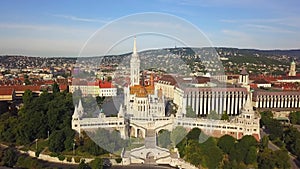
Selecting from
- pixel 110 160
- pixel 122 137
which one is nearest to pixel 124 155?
pixel 110 160

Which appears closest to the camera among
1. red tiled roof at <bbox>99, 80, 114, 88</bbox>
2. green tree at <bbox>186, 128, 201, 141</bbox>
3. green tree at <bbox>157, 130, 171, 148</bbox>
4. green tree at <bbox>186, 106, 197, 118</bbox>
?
green tree at <bbox>157, 130, 171, 148</bbox>

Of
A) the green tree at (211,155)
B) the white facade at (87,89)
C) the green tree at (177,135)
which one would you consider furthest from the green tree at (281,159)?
the white facade at (87,89)

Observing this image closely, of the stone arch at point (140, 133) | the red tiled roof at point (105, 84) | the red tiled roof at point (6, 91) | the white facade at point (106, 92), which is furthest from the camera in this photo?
the red tiled roof at point (105, 84)

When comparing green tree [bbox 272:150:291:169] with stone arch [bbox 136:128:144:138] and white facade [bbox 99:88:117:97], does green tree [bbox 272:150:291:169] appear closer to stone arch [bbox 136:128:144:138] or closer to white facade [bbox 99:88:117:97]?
stone arch [bbox 136:128:144:138]

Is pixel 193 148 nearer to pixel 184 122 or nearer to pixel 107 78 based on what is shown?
pixel 184 122

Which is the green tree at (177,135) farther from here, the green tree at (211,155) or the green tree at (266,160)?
the green tree at (266,160)

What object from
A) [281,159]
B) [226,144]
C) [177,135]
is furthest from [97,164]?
[281,159]

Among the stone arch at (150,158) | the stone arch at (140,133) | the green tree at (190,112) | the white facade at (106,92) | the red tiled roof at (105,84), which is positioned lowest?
the stone arch at (150,158)

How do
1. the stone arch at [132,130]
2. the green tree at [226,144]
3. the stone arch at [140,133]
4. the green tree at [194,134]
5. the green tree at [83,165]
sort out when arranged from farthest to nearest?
the stone arch at [132,130] → the stone arch at [140,133] → the green tree at [194,134] → the green tree at [226,144] → the green tree at [83,165]

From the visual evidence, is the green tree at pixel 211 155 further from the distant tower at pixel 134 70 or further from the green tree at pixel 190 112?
the distant tower at pixel 134 70

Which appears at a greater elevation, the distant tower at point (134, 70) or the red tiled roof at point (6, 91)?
the distant tower at point (134, 70)

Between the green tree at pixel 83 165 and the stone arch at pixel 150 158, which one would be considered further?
the stone arch at pixel 150 158

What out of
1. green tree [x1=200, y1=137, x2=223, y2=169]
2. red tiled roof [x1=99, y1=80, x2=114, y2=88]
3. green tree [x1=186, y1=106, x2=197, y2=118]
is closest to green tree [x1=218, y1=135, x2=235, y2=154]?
green tree [x1=200, y1=137, x2=223, y2=169]

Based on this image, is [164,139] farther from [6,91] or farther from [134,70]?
[6,91]
